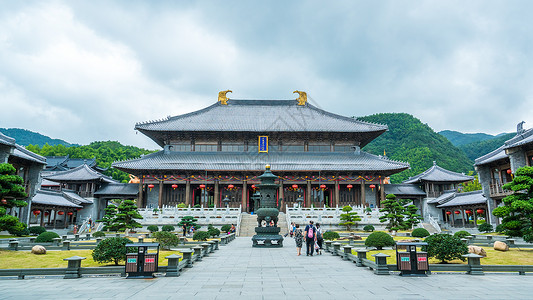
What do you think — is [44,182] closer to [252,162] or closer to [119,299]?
[252,162]

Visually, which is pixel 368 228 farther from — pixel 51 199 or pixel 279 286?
pixel 51 199

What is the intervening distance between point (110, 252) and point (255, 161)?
2739 centimetres

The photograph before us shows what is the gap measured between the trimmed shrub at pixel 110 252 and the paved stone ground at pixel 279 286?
4.27 ft

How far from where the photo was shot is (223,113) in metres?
45.1

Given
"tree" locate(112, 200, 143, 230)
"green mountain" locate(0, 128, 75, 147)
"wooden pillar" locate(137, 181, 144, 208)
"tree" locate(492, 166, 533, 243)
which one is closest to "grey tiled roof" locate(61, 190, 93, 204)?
"wooden pillar" locate(137, 181, 144, 208)

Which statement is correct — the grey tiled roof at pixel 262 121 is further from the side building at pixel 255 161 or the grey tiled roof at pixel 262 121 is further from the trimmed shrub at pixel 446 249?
the trimmed shrub at pixel 446 249

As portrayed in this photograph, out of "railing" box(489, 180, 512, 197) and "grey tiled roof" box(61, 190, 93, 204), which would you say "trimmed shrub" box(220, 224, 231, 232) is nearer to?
"grey tiled roof" box(61, 190, 93, 204)

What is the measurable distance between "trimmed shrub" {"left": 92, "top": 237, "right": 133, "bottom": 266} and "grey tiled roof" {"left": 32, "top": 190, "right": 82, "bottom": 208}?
24.8m

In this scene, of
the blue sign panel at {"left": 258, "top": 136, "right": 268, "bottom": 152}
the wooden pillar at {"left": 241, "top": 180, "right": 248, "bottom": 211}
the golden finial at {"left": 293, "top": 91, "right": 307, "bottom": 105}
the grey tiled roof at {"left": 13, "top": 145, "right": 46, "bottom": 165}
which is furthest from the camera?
the golden finial at {"left": 293, "top": 91, "right": 307, "bottom": 105}

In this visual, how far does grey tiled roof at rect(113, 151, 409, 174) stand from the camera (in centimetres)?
3675

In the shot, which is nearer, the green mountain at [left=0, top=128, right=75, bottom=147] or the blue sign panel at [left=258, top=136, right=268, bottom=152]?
the blue sign panel at [left=258, top=136, right=268, bottom=152]

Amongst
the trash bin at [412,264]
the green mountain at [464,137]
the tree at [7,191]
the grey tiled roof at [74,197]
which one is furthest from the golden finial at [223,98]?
the green mountain at [464,137]

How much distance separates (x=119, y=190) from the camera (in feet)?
131

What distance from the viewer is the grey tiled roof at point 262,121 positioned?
40.4 m
